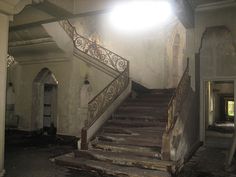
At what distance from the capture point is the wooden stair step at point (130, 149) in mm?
7102

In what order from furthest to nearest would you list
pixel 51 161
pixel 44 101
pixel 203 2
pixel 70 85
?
pixel 44 101 → pixel 70 85 → pixel 203 2 → pixel 51 161

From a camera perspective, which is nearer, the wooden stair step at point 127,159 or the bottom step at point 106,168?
the bottom step at point 106,168

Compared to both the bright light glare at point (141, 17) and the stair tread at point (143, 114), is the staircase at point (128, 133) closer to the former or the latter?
the stair tread at point (143, 114)

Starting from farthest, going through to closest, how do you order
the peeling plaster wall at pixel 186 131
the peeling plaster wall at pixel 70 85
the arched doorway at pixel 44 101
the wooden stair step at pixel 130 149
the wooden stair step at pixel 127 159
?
the arched doorway at pixel 44 101 → the peeling plaster wall at pixel 70 85 → the wooden stair step at pixel 130 149 → the peeling plaster wall at pixel 186 131 → the wooden stair step at pixel 127 159

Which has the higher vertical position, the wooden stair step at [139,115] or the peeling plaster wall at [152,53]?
the peeling plaster wall at [152,53]

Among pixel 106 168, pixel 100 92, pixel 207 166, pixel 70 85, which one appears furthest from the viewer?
pixel 70 85

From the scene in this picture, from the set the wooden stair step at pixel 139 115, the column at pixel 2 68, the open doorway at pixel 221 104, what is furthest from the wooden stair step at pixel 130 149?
the open doorway at pixel 221 104

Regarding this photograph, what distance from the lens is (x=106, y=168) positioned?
654cm

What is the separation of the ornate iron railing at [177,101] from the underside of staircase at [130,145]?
0.90 metres

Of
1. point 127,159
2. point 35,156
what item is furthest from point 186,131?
point 35,156

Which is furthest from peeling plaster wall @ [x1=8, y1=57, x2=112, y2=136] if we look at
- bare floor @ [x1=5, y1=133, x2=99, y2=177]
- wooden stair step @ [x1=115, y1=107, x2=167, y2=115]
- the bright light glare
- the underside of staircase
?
the bright light glare

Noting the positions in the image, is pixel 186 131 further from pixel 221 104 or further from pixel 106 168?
pixel 221 104

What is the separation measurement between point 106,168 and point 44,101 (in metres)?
8.01

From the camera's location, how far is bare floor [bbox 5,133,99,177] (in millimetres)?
6520
